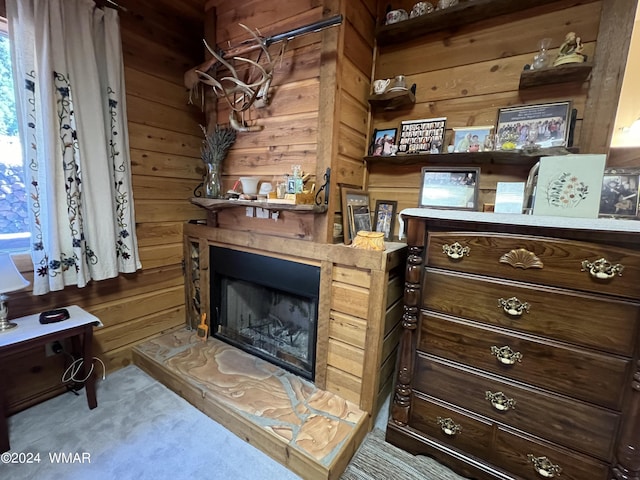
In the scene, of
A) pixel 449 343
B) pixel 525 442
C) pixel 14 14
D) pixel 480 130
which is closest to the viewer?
pixel 525 442

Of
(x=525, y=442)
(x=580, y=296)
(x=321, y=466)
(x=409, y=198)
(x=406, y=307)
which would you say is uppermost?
(x=409, y=198)

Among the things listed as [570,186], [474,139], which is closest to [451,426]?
[570,186]

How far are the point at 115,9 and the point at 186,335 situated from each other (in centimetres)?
235

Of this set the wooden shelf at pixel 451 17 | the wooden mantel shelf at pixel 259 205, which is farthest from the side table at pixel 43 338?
the wooden shelf at pixel 451 17

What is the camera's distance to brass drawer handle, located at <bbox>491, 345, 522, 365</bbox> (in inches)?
44.8

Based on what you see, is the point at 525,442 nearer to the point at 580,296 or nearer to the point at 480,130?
the point at 580,296

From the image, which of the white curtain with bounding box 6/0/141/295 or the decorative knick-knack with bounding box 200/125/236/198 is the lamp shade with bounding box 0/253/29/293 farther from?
the decorative knick-knack with bounding box 200/125/236/198

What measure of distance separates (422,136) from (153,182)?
6.51ft

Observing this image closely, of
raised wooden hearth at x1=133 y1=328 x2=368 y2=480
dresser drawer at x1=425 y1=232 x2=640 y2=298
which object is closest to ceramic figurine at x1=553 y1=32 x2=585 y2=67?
dresser drawer at x1=425 y1=232 x2=640 y2=298

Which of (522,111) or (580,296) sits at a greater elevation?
(522,111)

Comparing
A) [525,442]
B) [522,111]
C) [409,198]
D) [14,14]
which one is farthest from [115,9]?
[525,442]

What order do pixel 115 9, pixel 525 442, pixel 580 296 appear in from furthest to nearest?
pixel 115 9 → pixel 525 442 → pixel 580 296

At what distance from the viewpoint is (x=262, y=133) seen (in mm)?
1871

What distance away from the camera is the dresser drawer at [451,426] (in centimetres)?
125
